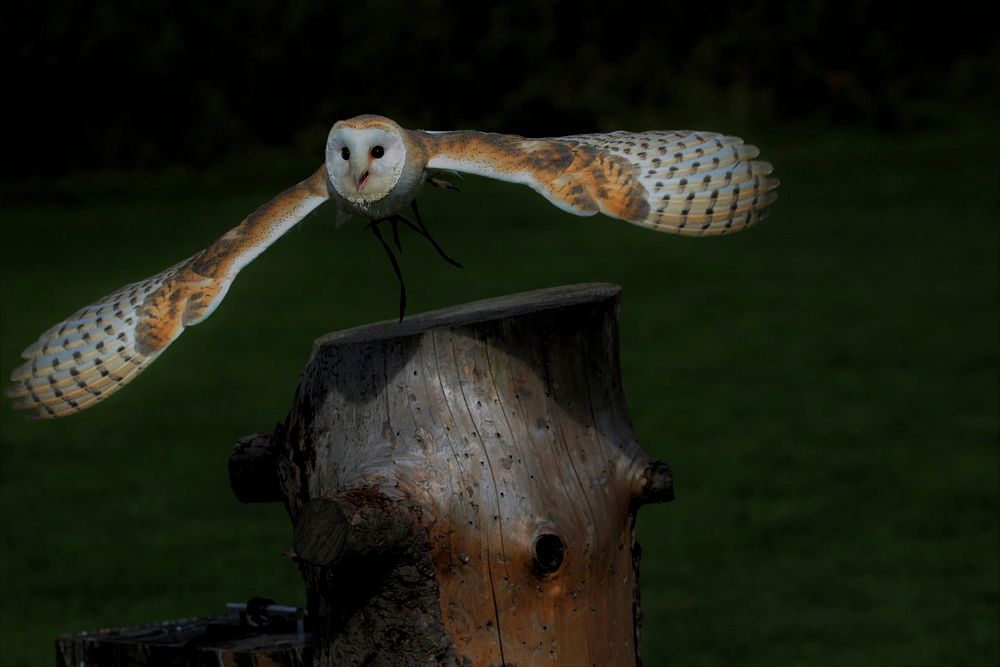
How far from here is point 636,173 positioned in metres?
2.77

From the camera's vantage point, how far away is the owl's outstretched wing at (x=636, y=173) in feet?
8.84

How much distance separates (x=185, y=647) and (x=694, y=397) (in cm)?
493

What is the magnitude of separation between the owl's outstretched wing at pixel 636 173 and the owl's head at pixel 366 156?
0.07 metres

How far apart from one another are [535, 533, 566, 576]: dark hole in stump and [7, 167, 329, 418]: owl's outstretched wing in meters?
0.65

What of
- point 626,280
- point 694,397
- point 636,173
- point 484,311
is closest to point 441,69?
point 694,397

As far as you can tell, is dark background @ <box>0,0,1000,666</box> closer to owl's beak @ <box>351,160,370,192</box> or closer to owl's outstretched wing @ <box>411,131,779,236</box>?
owl's outstretched wing @ <box>411,131,779,236</box>

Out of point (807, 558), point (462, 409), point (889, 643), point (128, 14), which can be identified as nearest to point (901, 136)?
point (128, 14)

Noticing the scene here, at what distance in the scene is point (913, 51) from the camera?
3.90 meters

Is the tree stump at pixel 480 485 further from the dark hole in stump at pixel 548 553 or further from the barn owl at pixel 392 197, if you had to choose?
the barn owl at pixel 392 197

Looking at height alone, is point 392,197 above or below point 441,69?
below

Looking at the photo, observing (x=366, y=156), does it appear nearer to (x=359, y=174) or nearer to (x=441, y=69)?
(x=359, y=174)

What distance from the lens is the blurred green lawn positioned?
540 cm

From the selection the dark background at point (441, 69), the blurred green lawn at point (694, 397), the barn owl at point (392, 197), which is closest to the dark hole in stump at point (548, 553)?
the barn owl at point (392, 197)

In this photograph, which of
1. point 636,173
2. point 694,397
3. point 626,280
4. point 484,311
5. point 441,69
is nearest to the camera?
point 636,173
